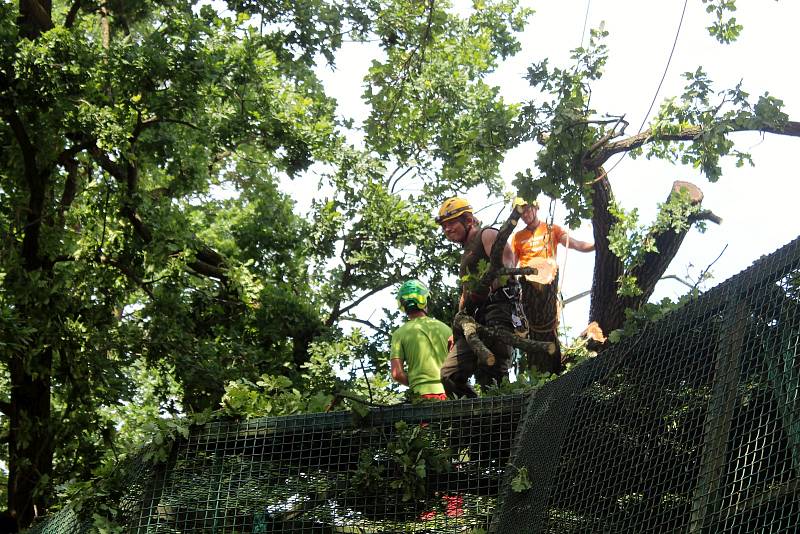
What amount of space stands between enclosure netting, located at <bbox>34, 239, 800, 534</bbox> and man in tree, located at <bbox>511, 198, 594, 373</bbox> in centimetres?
262

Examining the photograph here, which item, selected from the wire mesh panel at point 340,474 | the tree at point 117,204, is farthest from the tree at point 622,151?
the tree at point 117,204

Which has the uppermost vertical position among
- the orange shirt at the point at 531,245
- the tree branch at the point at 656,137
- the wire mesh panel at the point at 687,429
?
the tree branch at the point at 656,137

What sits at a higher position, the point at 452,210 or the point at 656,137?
the point at 656,137

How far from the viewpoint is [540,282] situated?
7.34 m

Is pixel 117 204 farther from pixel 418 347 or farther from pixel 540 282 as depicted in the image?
pixel 540 282

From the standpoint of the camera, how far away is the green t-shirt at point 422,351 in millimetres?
6863

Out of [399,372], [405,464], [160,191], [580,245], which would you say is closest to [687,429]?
[405,464]

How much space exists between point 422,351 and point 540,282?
1.10m

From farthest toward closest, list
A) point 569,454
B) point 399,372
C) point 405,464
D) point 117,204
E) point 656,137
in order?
point 117,204 < point 656,137 < point 399,372 < point 405,464 < point 569,454

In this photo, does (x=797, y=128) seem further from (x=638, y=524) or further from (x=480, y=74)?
(x=480, y=74)

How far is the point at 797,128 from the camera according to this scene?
713 centimetres

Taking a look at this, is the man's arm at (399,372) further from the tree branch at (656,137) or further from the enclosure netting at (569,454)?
the enclosure netting at (569,454)

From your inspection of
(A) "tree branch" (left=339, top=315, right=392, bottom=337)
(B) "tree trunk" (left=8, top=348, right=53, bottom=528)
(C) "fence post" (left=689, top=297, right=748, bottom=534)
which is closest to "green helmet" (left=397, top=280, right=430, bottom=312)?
(C) "fence post" (left=689, top=297, right=748, bottom=534)

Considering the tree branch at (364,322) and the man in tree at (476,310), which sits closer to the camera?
the man in tree at (476,310)
